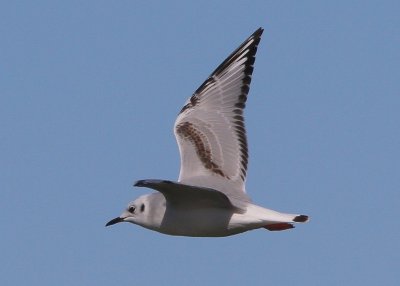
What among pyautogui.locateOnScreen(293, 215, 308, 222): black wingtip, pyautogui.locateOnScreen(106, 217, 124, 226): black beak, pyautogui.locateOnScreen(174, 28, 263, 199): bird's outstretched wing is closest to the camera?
pyautogui.locateOnScreen(293, 215, 308, 222): black wingtip

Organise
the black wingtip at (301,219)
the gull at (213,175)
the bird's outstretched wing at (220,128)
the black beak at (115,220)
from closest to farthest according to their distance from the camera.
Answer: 1. the black wingtip at (301,219)
2. the gull at (213,175)
3. the black beak at (115,220)
4. the bird's outstretched wing at (220,128)

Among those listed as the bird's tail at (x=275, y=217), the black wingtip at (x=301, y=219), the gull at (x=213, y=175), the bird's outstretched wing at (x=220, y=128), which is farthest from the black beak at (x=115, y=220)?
the black wingtip at (x=301, y=219)

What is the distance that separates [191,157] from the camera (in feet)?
52.0

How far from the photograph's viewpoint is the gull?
13992 mm

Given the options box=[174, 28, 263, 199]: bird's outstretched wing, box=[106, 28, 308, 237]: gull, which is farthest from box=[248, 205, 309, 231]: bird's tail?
box=[174, 28, 263, 199]: bird's outstretched wing

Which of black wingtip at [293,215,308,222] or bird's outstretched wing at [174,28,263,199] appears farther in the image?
bird's outstretched wing at [174,28,263,199]

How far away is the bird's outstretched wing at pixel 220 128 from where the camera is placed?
615 inches

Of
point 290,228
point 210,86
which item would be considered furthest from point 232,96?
point 290,228

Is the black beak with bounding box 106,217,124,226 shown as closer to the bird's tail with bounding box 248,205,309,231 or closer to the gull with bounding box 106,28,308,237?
the gull with bounding box 106,28,308,237

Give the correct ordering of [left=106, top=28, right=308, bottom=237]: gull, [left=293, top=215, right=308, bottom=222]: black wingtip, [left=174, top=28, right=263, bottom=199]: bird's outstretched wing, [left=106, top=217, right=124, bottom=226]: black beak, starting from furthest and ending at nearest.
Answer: [left=174, top=28, right=263, bottom=199]: bird's outstretched wing < [left=106, top=217, right=124, bottom=226]: black beak < [left=106, top=28, right=308, bottom=237]: gull < [left=293, top=215, right=308, bottom=222]: black wingtip

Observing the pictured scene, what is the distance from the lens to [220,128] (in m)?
16.3

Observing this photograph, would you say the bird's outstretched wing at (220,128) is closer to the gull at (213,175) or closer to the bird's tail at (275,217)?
the gull at (213,175)

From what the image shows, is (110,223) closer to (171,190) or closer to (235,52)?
(171,190)

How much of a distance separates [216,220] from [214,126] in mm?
2612
